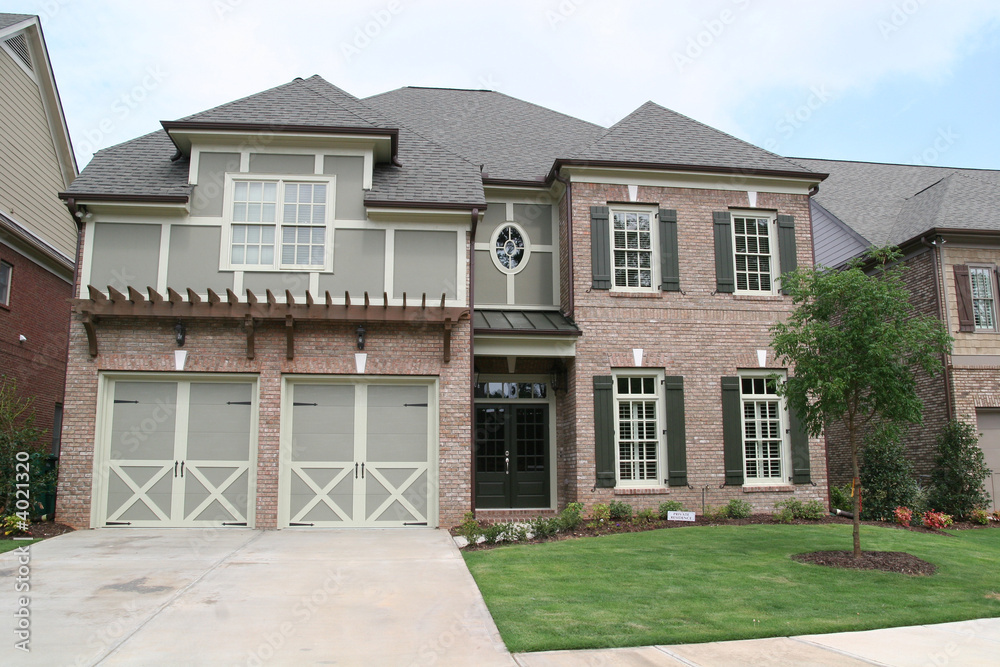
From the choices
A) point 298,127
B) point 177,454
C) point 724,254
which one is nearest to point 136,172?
point 298,127

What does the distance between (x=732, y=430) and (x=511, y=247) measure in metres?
5.45

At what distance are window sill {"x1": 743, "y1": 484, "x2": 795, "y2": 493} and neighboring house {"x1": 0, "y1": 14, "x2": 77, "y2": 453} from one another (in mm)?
13955

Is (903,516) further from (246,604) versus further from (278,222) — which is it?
(278,222)

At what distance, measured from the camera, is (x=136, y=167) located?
13.2 meters

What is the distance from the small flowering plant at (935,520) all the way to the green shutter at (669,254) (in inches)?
234

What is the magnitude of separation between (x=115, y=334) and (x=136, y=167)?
9.97ft

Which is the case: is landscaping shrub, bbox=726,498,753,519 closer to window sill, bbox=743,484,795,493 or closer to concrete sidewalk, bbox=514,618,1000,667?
window sill, bbox=743,484,795,493

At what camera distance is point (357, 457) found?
40.8 ft

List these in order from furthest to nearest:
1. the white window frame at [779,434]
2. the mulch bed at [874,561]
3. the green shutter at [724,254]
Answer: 1. the green shutter at [724,254]
2. the white window frame at [779,434]
3. the mulch bed at [874,561]

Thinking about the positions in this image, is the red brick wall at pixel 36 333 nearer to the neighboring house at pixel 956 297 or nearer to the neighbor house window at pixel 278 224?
the neighbor house window at pixel 278 224

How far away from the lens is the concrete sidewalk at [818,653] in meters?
5.68

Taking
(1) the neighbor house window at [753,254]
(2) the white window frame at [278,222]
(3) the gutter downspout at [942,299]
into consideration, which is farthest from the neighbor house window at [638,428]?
(3) the gutter downspout at [942,299]

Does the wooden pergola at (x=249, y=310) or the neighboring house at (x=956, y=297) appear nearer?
the wooden pergola at (x=249, y=310)


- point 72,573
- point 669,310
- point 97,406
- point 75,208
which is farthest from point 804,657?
point 75,208
